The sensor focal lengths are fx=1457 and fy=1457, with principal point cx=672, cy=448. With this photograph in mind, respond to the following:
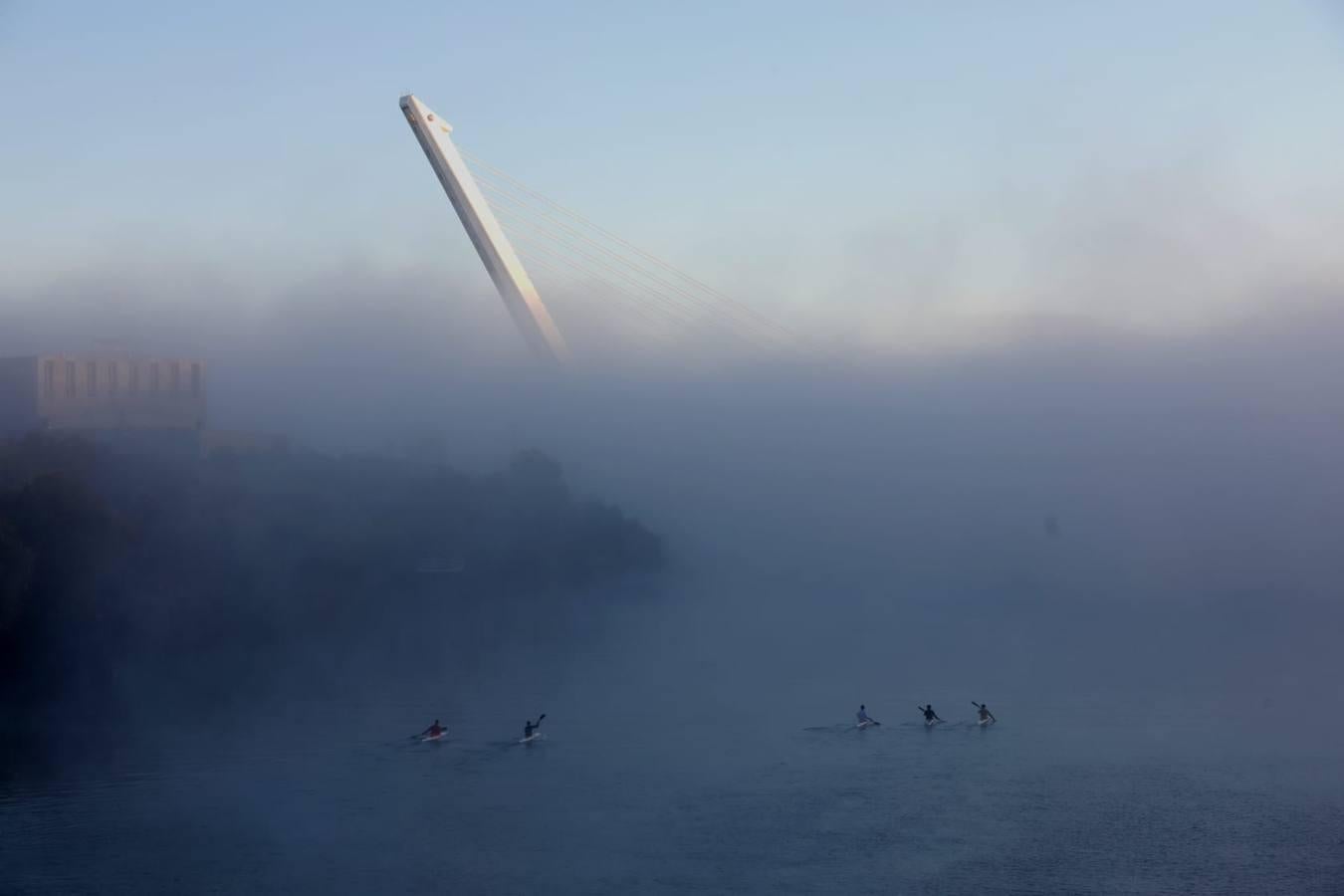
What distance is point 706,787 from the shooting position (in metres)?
20.1

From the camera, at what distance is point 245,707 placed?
26.5 m

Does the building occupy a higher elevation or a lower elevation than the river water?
higher

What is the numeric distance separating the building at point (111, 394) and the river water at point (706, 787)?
39.4ft

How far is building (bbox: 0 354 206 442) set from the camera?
3922cm

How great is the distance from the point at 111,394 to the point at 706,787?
2752 cm

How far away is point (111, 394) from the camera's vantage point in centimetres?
4131

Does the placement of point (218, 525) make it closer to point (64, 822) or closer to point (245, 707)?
point (245, 707)

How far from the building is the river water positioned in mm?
12000

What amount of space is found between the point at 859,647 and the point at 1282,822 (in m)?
21.4

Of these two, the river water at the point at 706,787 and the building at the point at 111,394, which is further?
the building at the point at 111,394

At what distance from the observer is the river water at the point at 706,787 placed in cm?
1598

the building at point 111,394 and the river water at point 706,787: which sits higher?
the building at point 111,394

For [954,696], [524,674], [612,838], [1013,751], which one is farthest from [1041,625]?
[612,838]

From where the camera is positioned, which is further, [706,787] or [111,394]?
[111,394]
